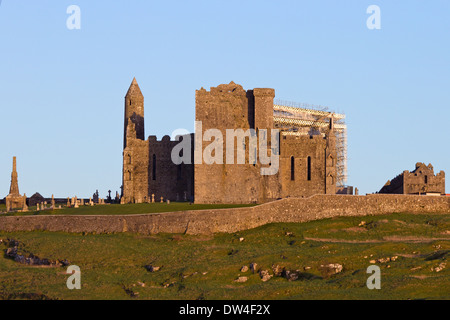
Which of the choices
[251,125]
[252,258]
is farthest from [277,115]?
[252,258]

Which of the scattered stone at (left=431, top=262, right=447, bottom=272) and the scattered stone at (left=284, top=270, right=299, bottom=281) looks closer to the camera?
the scattered stone at (left=431, top=262, right=447, bottom=272)

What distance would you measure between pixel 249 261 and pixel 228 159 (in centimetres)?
2649

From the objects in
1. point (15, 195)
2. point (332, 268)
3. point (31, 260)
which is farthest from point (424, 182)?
point (31, 260)

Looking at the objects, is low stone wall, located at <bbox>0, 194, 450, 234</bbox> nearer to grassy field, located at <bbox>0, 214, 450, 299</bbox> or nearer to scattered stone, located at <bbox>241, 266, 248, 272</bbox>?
grassy field, located at <bbox>0, 214, 450, 299</bbox>

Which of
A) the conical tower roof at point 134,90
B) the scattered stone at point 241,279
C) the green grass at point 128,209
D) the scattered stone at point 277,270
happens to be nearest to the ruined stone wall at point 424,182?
the green grass at point 128,209

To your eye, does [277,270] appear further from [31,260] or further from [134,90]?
[134,90]

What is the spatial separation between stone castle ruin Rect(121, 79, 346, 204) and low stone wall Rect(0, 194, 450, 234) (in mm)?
10143

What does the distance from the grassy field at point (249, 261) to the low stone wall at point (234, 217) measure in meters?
1.37

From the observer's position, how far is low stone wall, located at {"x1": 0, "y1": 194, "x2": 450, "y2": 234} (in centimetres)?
6600

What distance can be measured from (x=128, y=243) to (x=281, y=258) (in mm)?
14195

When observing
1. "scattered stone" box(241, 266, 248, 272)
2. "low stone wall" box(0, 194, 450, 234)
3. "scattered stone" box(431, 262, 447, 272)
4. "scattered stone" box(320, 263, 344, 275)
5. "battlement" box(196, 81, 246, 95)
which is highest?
"battlement" box(196, 81, 246, 95)

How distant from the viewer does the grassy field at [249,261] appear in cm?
4362

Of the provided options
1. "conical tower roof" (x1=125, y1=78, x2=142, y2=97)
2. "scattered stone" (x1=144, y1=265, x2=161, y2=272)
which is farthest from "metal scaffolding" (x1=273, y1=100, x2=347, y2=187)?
"scattered stone" (x1=144, y1=265, x2=161, y2=272)

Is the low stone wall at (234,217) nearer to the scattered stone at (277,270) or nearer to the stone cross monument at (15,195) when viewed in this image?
the scattered stone at (277,270)
